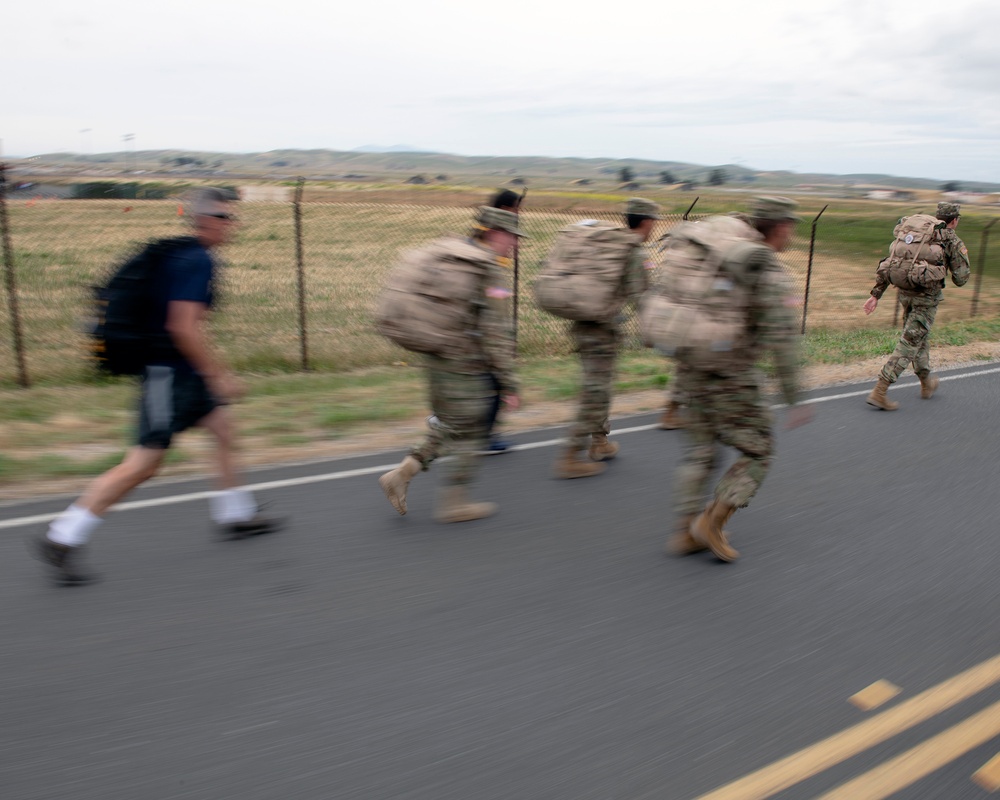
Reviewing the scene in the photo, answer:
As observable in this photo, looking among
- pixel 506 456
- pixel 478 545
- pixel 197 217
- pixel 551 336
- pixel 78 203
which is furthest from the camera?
pixel 78 203

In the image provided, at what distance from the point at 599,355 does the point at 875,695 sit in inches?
115

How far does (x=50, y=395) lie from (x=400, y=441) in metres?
3.54

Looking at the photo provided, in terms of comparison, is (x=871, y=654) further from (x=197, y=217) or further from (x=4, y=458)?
(x=4, y=458)

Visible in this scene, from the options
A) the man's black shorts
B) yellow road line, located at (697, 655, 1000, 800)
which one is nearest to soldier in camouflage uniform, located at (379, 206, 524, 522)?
the man's black shorts

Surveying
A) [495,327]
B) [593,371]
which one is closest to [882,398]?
[593,371]

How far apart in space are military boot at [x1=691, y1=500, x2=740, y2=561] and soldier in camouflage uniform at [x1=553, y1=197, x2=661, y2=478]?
1458 millimetres

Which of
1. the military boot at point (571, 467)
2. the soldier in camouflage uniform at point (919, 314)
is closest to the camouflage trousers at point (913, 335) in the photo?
the soldier in camouflage uniform at point (919, 314)

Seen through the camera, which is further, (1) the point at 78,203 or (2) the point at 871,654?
(1) the point at 78,203

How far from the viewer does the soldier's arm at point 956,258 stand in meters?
7.81

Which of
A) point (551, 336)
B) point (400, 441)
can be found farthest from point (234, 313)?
point (400, 441)

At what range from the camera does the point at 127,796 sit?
105 inches

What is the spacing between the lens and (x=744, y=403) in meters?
4.33

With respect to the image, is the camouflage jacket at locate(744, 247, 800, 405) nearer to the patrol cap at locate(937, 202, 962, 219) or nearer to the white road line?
the white road line

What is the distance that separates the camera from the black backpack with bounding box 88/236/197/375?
12.9 ft
